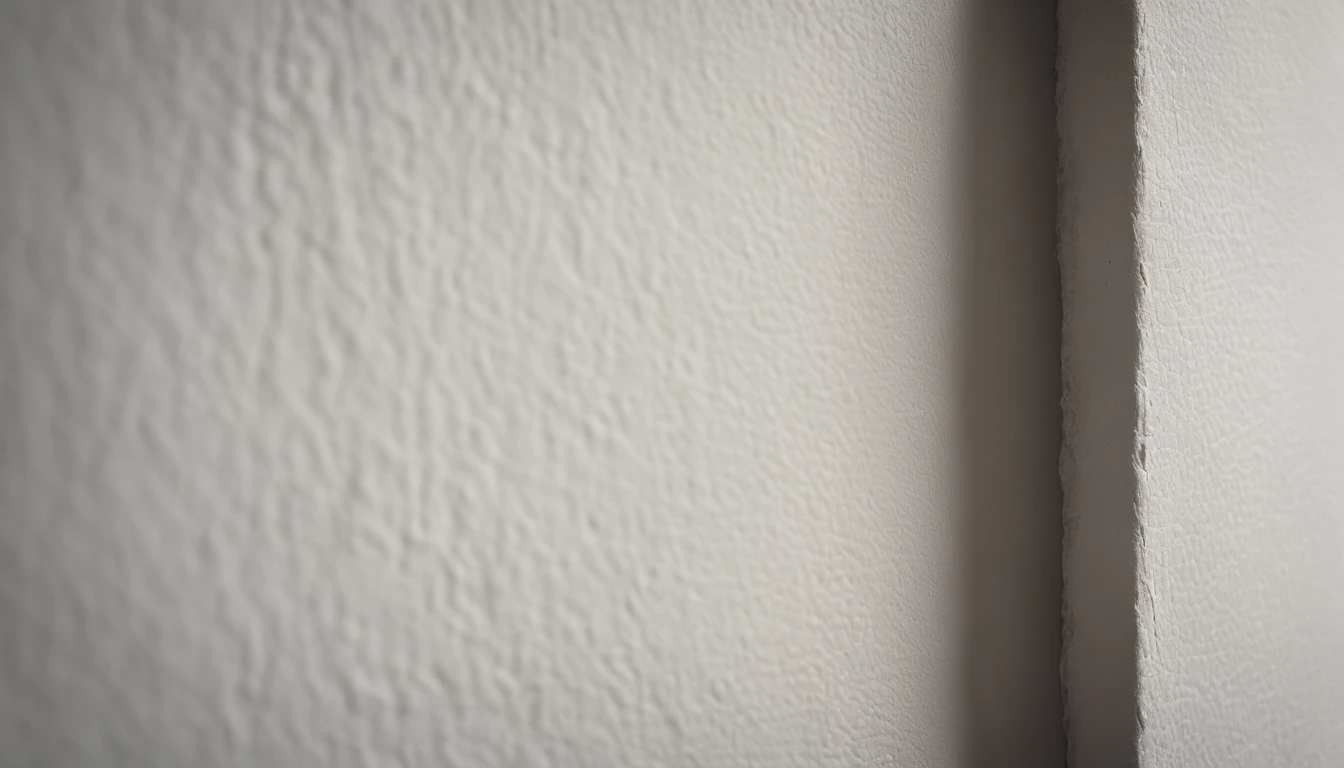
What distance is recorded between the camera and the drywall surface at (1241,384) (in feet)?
1.48

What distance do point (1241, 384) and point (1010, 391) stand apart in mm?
176

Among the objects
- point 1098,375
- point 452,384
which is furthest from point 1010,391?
point 452,384

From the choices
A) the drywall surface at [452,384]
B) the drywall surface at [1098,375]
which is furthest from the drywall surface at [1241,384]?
the drywall surface at [452,384]

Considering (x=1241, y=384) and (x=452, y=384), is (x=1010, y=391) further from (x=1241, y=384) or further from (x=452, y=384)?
(x=452, y=384)

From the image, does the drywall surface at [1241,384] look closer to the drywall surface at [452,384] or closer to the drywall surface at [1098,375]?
the drywall surface at [1098,375]

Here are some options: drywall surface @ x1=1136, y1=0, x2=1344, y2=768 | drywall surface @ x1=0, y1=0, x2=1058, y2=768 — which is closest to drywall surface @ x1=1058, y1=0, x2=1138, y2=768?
drywall surface @ x1=1136, y1=0, x2=1344, y2=768

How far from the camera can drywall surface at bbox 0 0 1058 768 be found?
0.20m

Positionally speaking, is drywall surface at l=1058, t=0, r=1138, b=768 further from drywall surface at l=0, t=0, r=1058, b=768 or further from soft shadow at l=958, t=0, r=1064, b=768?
drywall surface at l=0, t=0, r=1058, b=768

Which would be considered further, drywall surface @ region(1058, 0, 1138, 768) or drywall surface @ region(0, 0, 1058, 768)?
drywall surface @ region(1058, 0, 1138, 768)

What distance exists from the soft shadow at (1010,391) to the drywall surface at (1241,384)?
57mm

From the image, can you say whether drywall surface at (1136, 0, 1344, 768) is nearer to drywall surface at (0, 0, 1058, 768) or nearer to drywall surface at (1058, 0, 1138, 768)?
drywall surface at (1058, 0, 1138, 768)

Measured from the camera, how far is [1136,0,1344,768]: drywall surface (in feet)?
1.48

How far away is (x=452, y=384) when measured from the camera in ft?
0.84

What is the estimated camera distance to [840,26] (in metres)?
0.37
